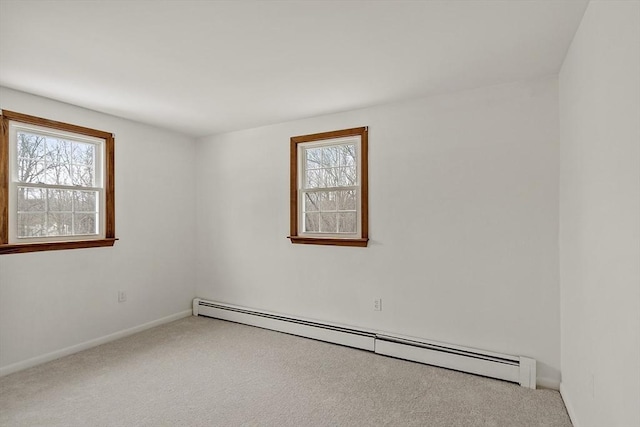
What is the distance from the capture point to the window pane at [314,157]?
394 centimetres

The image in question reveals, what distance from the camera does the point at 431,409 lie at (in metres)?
2.34

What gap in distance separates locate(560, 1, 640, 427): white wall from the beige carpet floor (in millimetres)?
622

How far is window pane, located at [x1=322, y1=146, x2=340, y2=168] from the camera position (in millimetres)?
3811

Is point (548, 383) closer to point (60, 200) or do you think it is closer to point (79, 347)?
point (79, 347)

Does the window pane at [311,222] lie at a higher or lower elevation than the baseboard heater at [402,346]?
higher

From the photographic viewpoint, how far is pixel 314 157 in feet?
13.0

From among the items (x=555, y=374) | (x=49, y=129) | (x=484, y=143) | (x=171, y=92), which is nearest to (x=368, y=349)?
(x=555, y=374)

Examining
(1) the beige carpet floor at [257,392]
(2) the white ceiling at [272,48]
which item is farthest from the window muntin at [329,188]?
(1) the beige carpet floor at [257,392]

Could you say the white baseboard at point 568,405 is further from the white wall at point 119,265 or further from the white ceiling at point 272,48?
the white wall at point 119,265

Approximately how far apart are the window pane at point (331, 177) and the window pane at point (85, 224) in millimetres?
2616

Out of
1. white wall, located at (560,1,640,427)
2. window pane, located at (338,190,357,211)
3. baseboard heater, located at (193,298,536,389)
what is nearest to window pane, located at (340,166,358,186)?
window pane, located at (338,190,357,211)

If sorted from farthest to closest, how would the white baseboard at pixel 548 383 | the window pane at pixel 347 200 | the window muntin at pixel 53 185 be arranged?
the window pane at pixel 347 200 → the window muntin at pixel 53 185 → the white baseboard at pixel 548 383

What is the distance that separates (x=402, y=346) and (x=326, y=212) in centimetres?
Result: 163

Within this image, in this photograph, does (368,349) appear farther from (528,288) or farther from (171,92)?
(171,92)
